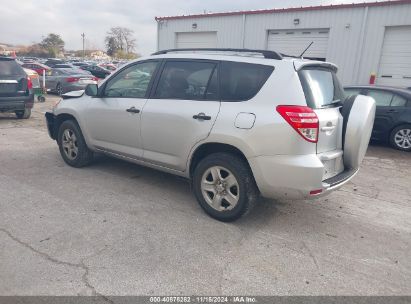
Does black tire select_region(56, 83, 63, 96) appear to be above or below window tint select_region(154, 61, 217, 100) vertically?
below

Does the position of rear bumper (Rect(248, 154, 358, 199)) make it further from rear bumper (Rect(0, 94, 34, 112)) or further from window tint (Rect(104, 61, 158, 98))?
rear bumper (Rect(0, 94, 34, 112))

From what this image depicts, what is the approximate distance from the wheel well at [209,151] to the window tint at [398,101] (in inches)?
230

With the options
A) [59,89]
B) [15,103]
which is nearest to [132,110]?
[15,103]

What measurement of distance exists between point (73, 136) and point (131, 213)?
2.10 meters

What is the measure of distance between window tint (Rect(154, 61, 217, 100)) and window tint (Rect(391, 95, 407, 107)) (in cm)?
578

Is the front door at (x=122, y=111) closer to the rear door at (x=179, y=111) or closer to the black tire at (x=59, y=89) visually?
the rear door at (x=179, y=111)

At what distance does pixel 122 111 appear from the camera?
441cm

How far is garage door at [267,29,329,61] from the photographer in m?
14.0

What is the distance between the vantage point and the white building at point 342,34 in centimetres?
1238

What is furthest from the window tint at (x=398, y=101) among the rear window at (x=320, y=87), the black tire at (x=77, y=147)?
the black tire at (x=77, y=147)

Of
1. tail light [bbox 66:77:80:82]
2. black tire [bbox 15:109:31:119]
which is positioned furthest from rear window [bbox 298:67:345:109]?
tail light [bbox 66:77:80:82]

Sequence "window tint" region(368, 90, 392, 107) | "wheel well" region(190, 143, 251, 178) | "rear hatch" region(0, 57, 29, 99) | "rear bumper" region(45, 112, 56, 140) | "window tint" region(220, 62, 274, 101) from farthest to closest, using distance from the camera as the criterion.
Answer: "rear hatch" region(0, 57, 29, 99) < "window tint" region(368, 90, 392, 107) < "rear bumper" region(45, 112, 56, 140) < "wheel well" region(190, 143, 251, 178) < "window tint" region(220, 62, 274, 101)

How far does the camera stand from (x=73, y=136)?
5.21 metres

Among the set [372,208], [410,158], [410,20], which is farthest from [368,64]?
[372,208]
